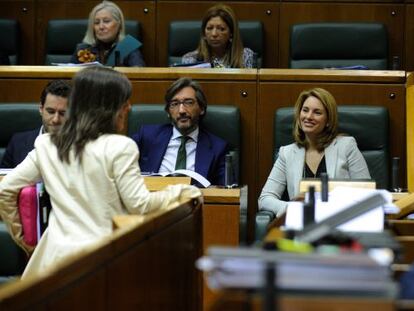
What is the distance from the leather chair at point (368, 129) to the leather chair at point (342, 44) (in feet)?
3.51

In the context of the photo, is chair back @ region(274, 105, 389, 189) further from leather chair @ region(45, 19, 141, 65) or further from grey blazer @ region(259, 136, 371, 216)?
leather chair @ region(45, 19, 141, 65)

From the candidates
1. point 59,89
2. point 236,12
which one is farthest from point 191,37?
point 59,89

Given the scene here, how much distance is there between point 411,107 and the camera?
4.12 meters

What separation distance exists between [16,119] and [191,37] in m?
1.44

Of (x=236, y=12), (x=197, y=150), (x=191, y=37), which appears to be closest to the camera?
(x=197, y=150)

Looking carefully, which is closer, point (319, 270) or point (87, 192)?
point (319, 270)

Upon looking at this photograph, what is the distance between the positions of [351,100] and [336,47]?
0.98 metres

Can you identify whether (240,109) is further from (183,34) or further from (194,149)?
(183,34)

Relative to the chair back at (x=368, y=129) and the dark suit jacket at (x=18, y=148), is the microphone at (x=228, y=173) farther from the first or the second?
the dark suit jacket at (x=18, y=148)

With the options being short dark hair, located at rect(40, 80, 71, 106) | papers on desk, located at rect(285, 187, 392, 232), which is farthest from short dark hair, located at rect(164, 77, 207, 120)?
papers on desk, located at rect(285, 187, 392, 232)

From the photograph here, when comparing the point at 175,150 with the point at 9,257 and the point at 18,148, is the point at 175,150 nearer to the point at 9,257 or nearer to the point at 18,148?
the point at 18,148

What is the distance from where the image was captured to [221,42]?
4836 mm

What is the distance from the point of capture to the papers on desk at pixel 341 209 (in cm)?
231

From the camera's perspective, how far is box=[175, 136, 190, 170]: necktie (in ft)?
13.3
